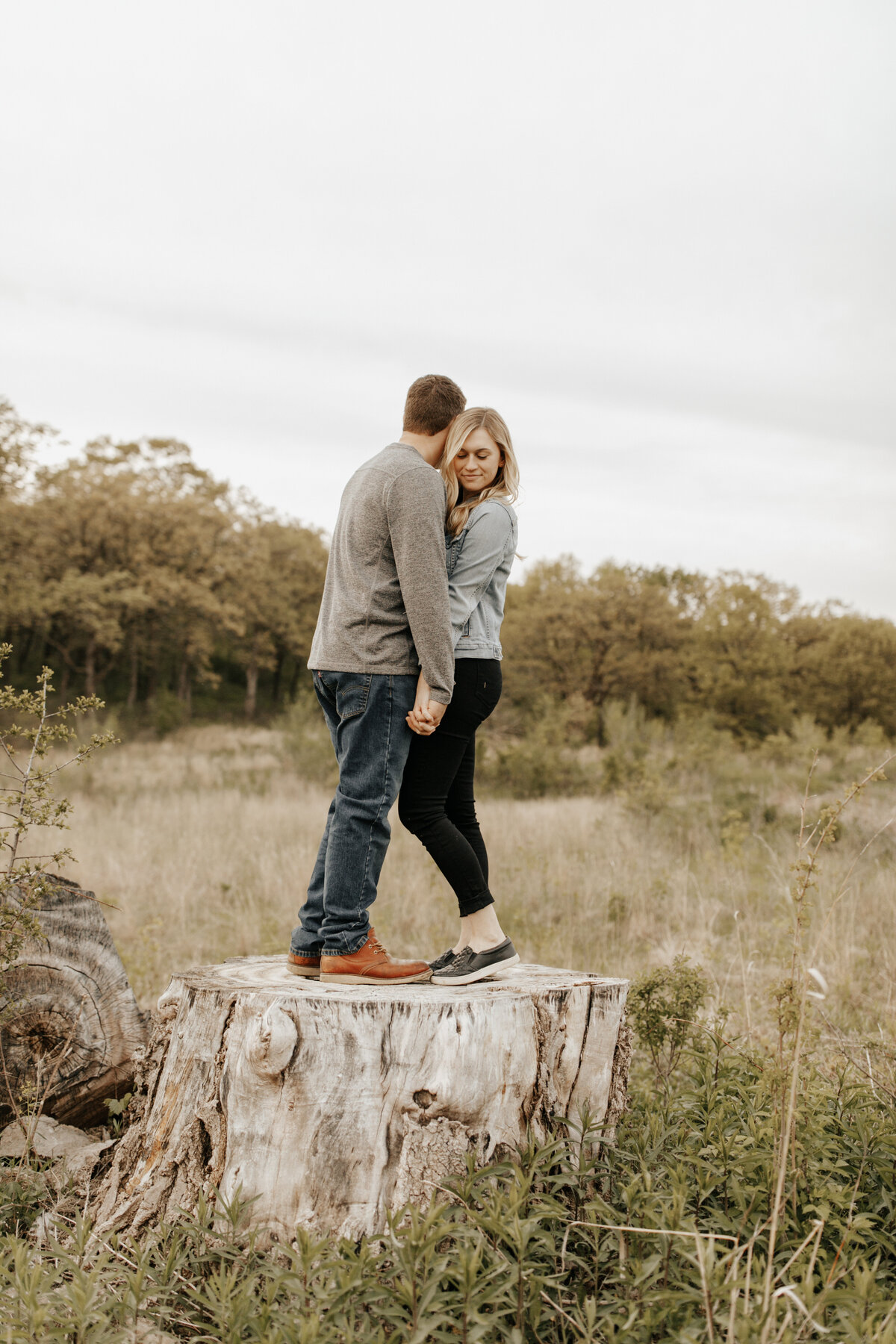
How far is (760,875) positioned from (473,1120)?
5477 mm

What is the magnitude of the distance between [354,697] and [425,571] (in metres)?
0.51

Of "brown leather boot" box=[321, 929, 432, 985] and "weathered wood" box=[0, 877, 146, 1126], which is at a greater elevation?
"brown leather boot" box=[321, 929, 432, 985]

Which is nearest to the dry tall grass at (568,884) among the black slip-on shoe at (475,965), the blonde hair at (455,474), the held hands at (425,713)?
the black slip-on shoe at (475,965)

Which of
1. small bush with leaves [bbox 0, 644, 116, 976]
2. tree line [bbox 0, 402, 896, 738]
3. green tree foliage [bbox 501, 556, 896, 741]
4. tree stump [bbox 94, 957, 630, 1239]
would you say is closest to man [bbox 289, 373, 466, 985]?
tree stump [bbox 94, 957, 630, 1239]

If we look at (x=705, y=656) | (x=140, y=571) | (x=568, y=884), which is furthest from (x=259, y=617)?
(x=568, y=884)

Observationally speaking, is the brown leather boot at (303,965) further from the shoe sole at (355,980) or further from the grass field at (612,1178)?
the grass field at (612,1178)

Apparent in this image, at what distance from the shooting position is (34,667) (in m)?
37.3

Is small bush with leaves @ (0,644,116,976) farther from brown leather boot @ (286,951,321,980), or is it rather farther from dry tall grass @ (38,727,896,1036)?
brown leather boot @ (286,951,321,980)

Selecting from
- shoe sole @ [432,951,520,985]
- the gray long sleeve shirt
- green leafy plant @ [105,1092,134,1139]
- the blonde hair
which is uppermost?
the blonde hair

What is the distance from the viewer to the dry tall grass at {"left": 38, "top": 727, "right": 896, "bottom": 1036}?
18.4 ft

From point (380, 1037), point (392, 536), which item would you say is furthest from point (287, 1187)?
point (392, 536)

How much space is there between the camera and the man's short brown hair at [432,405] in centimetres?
344

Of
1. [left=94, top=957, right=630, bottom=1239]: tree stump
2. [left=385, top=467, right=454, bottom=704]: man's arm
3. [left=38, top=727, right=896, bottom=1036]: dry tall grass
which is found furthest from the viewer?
[left=38, top=727, right=896, bottom=1036]: dry tall grass

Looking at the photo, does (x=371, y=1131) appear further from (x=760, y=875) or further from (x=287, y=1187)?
(x=760, y=875)
